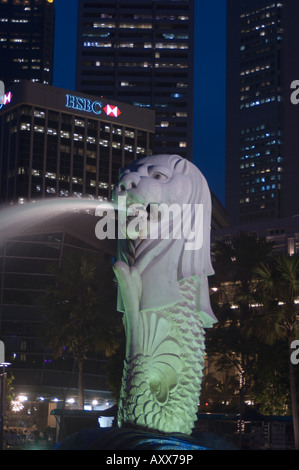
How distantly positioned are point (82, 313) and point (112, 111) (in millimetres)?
105177

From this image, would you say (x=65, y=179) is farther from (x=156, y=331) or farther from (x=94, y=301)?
(x=156, y=331)

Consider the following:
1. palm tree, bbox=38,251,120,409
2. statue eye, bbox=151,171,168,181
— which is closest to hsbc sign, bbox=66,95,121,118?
palm tree, bbox=38,251,120,409

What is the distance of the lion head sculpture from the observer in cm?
1326

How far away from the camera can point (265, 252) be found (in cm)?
3744

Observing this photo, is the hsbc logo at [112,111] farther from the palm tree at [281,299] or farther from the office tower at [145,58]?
the palm tree at [281,299]

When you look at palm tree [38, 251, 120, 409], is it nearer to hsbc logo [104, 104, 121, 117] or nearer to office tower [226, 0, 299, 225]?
hsbc logo [104, 104, 121, 117]

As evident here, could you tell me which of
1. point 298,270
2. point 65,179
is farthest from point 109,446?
point 65,179

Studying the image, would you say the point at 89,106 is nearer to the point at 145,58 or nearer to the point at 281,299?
the point at 145,58

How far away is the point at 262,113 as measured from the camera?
540 ft

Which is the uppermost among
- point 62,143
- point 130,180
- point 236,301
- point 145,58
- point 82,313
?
point 145,58

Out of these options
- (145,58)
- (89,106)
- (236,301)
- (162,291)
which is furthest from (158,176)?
(145,58)

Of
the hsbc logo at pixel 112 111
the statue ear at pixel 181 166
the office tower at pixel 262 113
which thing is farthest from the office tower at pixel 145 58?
the statue ear at pixel 181 166

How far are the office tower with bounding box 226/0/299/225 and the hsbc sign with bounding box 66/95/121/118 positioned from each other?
35.4 m

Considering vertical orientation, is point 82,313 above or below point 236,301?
below
